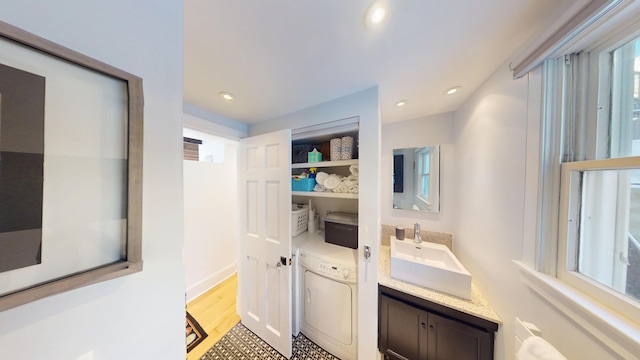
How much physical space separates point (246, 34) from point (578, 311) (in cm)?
163

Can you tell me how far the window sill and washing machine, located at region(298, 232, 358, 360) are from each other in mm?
938

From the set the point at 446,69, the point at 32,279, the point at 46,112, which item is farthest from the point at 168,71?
the point at 446,69

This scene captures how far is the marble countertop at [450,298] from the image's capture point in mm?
1046

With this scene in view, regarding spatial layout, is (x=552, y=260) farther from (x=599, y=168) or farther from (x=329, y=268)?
(x=329, y=268)

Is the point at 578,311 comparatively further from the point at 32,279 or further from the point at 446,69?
the point at 32,279

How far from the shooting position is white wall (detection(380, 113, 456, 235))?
165 centimetres

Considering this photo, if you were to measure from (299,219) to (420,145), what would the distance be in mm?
1466

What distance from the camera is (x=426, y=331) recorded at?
1185mm

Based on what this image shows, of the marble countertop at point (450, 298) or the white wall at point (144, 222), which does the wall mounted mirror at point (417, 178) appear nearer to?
the marble countertop at point (450, 298)

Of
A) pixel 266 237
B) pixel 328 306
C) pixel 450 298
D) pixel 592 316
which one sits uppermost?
pixel 592 316

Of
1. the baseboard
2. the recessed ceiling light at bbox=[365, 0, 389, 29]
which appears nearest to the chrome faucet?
the recessed ceiling light at bbox=[365, 0, 389, 29]

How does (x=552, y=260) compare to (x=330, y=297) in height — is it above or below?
above

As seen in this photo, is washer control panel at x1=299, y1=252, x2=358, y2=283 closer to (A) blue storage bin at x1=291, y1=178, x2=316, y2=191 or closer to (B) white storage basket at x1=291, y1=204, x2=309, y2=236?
(B) white storage basket at x1=291, y1=204, x2=309, y2=236

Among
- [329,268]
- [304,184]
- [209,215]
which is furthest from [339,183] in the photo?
[209,215]
